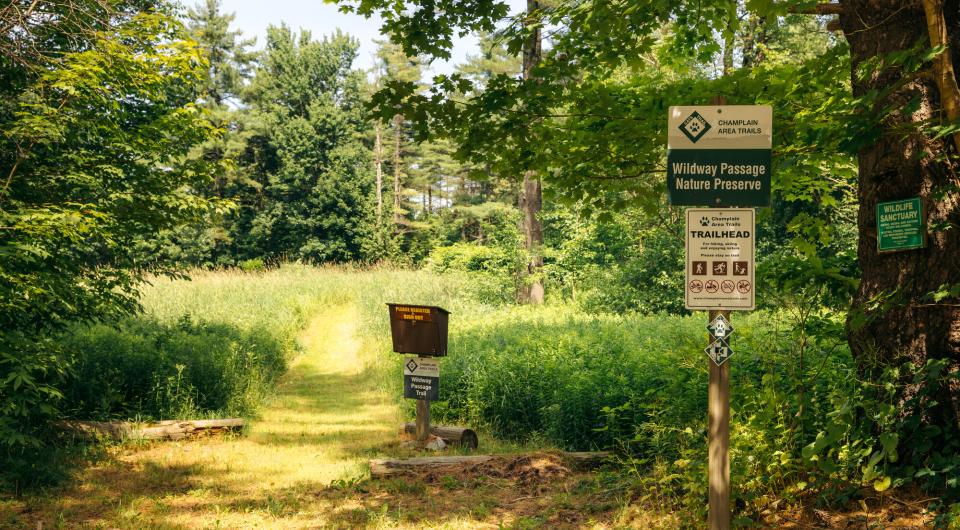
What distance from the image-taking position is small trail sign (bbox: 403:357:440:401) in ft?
31.0

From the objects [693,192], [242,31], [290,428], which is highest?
[242,31]

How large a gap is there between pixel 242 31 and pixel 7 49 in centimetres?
4964

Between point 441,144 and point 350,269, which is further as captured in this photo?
point 441,144

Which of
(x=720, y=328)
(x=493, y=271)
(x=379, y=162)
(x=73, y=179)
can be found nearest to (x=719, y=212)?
(x=720, y=328)

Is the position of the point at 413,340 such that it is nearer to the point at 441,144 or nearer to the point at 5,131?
the point at 5,131

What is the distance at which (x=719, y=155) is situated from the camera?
4270 mm

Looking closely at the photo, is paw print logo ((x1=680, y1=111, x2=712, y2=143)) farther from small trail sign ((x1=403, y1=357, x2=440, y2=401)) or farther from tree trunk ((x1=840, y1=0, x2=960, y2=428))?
small trail sign ((x1=403, y1=357, x2=440, y2=401))

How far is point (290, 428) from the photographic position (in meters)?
11.0

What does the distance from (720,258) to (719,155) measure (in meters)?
0.59

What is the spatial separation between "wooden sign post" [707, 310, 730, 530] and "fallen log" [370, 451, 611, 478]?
3.16 meters

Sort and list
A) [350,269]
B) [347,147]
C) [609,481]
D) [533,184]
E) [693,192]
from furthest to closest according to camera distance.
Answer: [347,147] → [350,269] → [533,184] → [609,481] → [693,192]

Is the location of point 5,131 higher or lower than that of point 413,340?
higher

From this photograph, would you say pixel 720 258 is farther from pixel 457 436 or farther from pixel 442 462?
pixel 457 436

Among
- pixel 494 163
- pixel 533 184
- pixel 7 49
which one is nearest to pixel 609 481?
pixel 494 163
